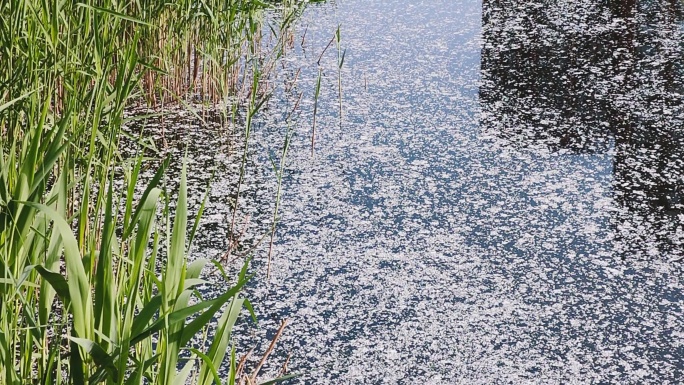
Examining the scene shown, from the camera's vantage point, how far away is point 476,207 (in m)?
1.76

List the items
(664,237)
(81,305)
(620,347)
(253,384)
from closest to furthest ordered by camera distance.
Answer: (81,305) → (253,384) → (620,347) → (664,237)

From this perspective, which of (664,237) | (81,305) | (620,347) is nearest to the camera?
(81,305)

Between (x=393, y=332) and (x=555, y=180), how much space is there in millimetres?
657

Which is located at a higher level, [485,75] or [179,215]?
[179,215]

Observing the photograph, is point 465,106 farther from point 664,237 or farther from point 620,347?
point 620,347

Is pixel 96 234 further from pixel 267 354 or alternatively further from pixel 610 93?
pixel 610 93

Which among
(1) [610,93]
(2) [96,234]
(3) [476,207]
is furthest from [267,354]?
(1) [610,93]

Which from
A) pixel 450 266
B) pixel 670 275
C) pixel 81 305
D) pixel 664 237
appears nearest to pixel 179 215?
pixel 81 305

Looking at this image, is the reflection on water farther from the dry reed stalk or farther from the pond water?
the dry reed stalk

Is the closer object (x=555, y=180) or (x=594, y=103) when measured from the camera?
(x=555, y=180)

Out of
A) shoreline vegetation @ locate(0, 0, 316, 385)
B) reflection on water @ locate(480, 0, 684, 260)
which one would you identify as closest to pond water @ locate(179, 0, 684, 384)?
reflection on water @ locate(480, 0, 684, 260)

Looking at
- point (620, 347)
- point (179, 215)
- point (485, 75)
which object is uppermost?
point (179, 215)

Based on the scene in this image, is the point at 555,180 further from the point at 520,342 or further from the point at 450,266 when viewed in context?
the point at 520,342

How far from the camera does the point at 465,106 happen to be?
2246mm
